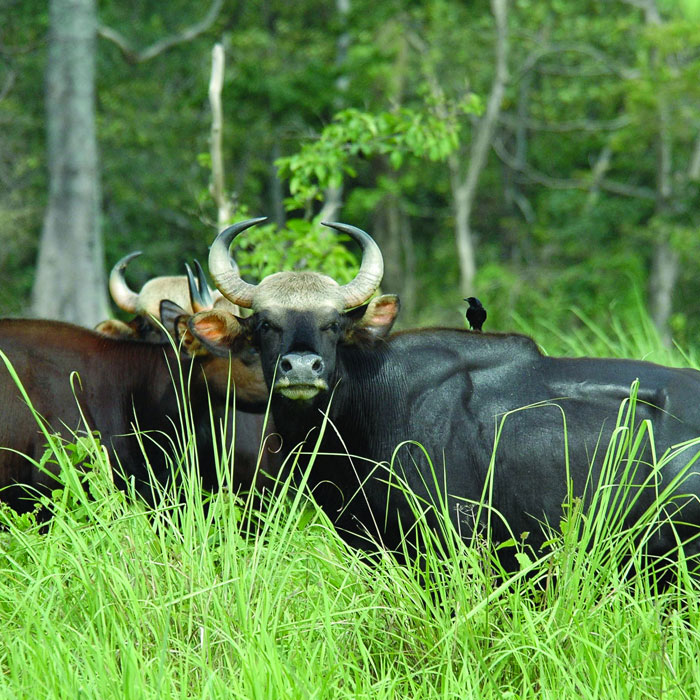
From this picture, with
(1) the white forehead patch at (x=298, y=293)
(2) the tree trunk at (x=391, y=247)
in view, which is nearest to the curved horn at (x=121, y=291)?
(1) the white forehead patch at (x=298, y=293)

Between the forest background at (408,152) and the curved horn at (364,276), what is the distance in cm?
1064

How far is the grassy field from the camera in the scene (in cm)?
331

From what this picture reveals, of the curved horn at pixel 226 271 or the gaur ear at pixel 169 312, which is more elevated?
the curved horn at pixel 226 271

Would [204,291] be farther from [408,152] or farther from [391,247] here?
[391,247]

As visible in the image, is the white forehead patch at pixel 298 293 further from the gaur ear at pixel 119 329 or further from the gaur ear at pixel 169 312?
the gaur ear at pixel 119 329

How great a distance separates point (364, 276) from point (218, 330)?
2.58ft

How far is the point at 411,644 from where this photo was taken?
3.68 metres

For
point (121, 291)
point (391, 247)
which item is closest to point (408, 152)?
point (391, 247)

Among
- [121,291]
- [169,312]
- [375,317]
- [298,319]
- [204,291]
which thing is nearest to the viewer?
[298,319]

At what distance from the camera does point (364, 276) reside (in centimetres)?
523

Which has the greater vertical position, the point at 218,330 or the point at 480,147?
the point at 480,147

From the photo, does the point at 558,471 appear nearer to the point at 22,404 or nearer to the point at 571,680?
the point at 571,680

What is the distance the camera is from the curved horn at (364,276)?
5172 mm

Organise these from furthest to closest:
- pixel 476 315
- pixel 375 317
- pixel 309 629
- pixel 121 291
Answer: pixel 121 291 → pixel 476 315 → pixel 375 317 → pixel 309 629
